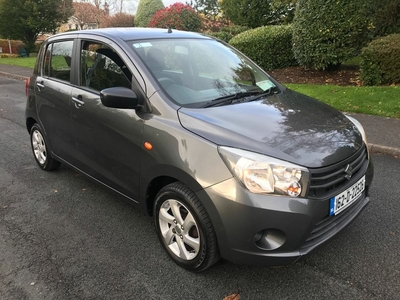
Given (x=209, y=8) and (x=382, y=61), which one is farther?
(x=209, y=8)

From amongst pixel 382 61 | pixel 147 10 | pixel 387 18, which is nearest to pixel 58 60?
pixel 382 61

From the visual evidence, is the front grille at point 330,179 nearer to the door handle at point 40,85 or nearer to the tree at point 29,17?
the door handle at point 40,85

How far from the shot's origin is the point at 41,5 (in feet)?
92.0

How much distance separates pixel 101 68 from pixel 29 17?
28.9 metres

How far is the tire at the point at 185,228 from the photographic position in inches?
93.7

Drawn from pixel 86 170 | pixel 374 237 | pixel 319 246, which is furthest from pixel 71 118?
pixel 374 237

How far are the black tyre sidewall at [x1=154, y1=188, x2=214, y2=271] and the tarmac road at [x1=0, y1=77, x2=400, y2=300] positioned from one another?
0.09 metres

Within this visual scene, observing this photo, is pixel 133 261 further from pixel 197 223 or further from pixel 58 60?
pixel 58 60

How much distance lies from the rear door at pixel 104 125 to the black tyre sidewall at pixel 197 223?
1.05 feet

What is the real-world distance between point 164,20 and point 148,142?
14071 millimetres

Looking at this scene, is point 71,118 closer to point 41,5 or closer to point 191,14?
point 191,14

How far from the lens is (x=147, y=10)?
2052 cm

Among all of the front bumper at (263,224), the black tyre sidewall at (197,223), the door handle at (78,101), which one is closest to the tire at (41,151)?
the door handle at (78,101)

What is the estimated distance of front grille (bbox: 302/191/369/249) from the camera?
2.29 metres
